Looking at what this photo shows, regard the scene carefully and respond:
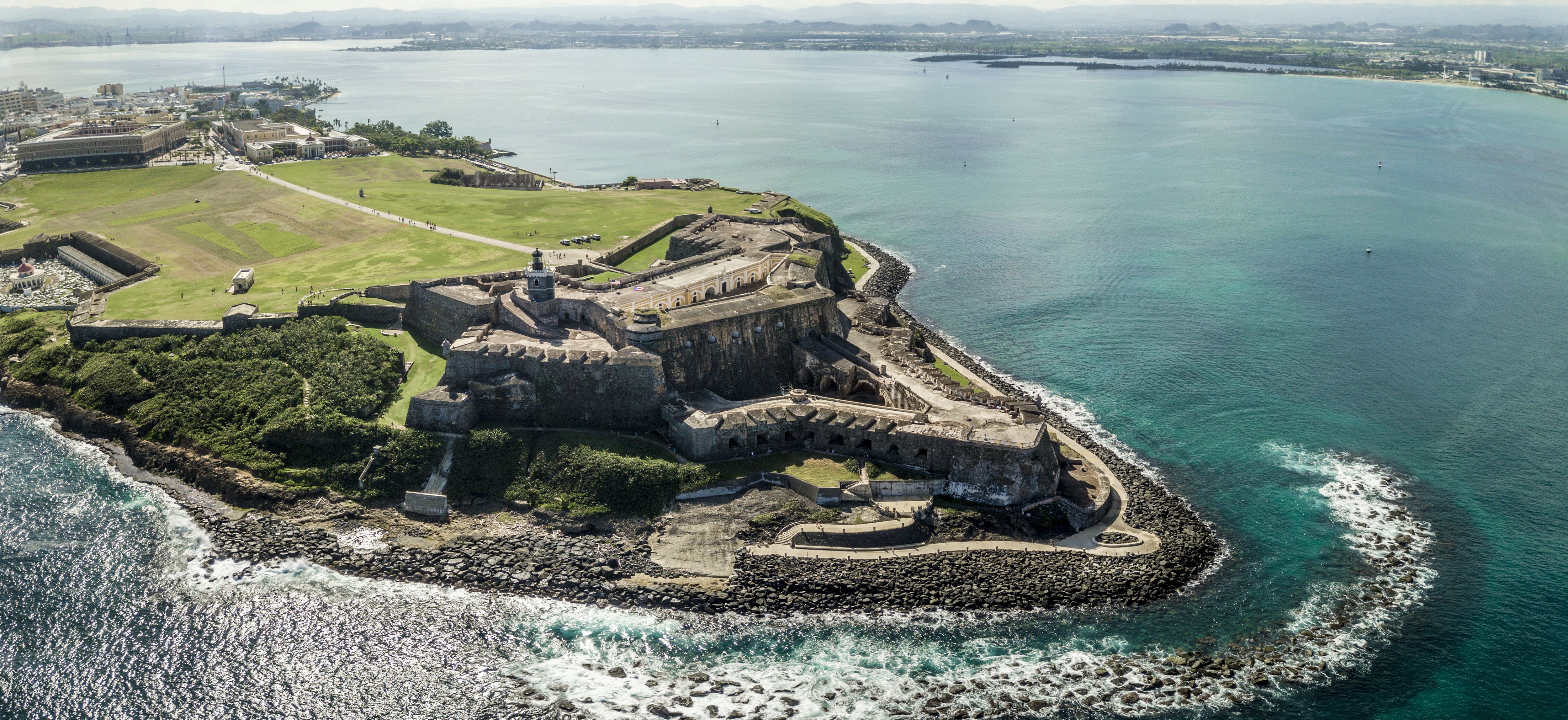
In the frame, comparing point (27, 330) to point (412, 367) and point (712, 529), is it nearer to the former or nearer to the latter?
point (412, 367)

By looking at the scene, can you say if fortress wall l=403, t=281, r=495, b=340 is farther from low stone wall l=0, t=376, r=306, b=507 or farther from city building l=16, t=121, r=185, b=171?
city building l=16, t=121, r=185, b=171

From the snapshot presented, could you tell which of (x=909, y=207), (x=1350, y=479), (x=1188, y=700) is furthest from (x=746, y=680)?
(x=909, y=207)

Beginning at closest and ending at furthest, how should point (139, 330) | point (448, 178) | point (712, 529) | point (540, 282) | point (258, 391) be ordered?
1. point (712, 529)
2. point (258, 391)
3. point (540, 282)
4. point (139, 330)
5. point (448, 178)

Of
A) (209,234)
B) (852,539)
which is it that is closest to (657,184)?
(209,234)

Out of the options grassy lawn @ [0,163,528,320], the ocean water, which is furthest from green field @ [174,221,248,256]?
the ocean water

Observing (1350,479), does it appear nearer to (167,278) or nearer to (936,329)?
(936,329)
